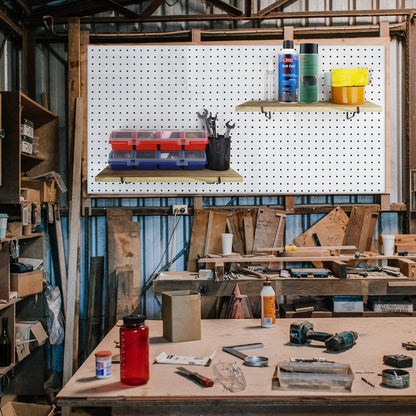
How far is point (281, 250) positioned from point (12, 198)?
218 centimetres

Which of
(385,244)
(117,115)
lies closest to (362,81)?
(385,244)

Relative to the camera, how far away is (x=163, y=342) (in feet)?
9.66

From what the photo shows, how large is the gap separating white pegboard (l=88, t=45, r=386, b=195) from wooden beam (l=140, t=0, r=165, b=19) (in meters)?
0.30

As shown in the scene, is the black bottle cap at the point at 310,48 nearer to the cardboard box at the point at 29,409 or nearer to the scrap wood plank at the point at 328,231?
the scrap wood plank at the point at 328,231

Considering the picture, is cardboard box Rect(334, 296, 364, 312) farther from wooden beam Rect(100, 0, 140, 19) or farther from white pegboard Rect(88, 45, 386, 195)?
wooden beam Rect(100, 0, 140, 19)

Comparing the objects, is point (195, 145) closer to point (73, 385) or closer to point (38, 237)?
point (73, 385)

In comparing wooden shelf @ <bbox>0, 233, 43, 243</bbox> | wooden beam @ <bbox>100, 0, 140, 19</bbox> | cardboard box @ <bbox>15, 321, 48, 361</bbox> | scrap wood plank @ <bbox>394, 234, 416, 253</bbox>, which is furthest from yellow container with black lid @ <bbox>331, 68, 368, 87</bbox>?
cardboard box @ <bbox>15, 321, 48, 361</bbox>

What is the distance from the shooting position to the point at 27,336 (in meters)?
4.30

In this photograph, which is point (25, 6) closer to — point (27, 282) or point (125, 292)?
point (27, 282)

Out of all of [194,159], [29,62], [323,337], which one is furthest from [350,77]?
[29,62]

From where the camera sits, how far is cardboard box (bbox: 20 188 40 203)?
4117 mm

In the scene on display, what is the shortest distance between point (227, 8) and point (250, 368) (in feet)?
10.9

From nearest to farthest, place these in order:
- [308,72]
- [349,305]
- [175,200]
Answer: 1. [308,72]
2. [349,305]
3. [175,200]

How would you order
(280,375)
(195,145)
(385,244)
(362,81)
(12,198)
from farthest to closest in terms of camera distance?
(385,244) → (362,81) → (12,198) → (195,145) → (280,375)
